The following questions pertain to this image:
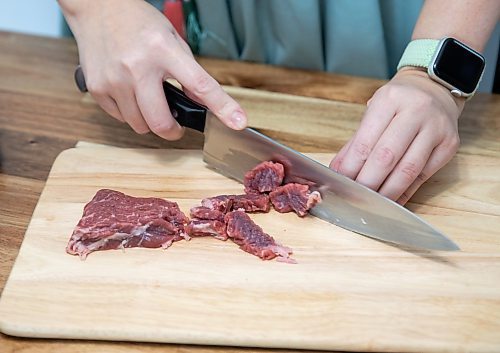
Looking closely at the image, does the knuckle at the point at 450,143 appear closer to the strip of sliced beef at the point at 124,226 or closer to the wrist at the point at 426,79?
the wrist at the point at 426,79

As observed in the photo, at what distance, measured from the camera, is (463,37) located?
1696 mm

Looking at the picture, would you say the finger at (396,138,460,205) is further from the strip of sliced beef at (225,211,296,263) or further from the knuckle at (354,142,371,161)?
the strip of sliced beef at (225,211,296,263)

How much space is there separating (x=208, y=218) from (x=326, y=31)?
0.81m

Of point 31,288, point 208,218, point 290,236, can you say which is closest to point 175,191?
point 208,218

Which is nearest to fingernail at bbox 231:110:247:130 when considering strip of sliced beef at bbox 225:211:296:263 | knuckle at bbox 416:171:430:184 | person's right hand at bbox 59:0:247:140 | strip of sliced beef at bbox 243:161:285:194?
person's right hand at bbox 59:0:247:140

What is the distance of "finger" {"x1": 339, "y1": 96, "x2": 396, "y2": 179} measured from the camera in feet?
5.15

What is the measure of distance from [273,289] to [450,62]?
0.70 m

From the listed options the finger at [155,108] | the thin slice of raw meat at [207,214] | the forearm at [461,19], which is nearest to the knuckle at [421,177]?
the forearm at [461,19]

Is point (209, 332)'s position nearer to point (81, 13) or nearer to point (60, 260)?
point (60, 260)

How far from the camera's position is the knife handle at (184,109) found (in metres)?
1.67

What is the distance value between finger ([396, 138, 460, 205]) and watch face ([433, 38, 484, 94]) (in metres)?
0.16

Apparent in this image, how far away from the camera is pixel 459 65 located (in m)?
1.67

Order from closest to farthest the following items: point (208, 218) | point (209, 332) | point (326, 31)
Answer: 1. point (209, 332)
2. point (208, 218)
3. point (326, 31)

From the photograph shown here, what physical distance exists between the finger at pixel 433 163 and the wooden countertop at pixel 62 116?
0.76ft
